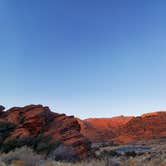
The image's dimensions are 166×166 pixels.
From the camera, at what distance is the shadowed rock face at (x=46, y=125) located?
86.3 feet

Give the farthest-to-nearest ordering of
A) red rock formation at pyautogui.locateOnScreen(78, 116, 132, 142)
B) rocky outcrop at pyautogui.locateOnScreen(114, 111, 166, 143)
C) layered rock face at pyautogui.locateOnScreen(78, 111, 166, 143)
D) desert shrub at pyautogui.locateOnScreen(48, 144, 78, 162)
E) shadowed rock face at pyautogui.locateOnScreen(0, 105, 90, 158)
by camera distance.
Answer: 1. red rock formation at pyautogui.locateOnScreen(78, 116, 132, 142)
2. layered rock face at pyautogui.locateOnScreen(78, 111, 166, 143)
3. rocky outcrop at pyautogui.locateOnScreen(114, 111, 166, 143)
4. shadowed rock face at pyautogui.locateOnScreen(0, 105, 90, 158)
5. desert shrub at pyautogui.locateOnScreen(48, 144, 78, 162)

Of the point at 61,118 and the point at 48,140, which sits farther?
the point at 61,118

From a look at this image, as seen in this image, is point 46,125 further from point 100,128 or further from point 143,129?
point 100,128

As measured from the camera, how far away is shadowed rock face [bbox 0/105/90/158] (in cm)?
2631

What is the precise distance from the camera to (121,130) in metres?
107

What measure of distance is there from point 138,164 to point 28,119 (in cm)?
2051

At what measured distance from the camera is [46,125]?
3039 cm

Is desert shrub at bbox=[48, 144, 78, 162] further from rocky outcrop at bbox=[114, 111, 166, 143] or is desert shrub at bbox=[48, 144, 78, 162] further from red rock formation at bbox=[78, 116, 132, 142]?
red rock formation at bbox=[78, 116, 132, 142]

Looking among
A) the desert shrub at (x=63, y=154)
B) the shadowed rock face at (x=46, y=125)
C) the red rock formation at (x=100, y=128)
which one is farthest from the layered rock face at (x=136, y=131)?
the desert shrub at (x=63, y=154)

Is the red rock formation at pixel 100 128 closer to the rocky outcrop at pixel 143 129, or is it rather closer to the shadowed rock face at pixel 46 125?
the rocky outcrop at pixel 143 129

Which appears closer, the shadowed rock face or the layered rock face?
the shadowed rock face

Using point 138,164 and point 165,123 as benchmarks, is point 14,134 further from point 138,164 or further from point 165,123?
point 165,123

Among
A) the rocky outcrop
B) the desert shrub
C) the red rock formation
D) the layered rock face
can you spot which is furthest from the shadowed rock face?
the red rock formation

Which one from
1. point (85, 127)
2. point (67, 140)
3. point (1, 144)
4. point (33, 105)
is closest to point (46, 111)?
point (33, 105)
